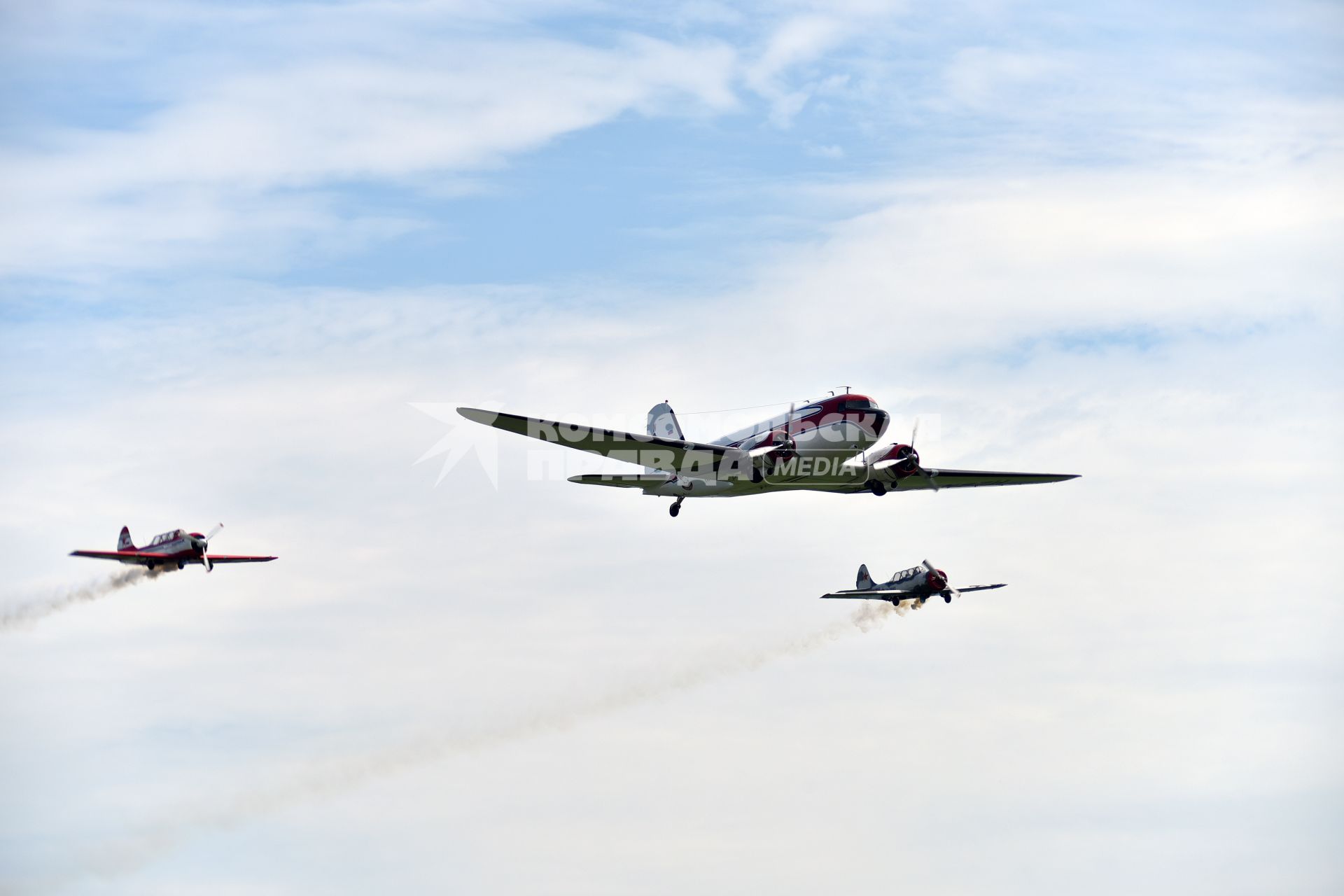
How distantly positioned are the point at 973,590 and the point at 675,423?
35777 millimetres

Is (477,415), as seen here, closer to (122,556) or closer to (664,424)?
(664,424)

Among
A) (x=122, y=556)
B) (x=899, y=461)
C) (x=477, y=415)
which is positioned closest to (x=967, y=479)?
(x=899, y=461)

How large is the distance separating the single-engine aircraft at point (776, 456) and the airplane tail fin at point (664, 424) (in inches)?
230

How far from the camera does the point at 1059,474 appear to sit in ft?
317

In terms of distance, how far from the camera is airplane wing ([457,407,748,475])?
71.6 meters

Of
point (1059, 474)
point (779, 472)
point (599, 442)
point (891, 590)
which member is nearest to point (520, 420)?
point (599, 442)

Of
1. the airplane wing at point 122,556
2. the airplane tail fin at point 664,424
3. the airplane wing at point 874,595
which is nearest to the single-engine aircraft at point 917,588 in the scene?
the airplane wing at point 874,595

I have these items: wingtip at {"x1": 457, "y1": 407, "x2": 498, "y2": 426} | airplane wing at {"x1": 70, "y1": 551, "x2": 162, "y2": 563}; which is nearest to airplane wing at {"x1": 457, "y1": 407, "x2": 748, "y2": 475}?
wingtip at {"x1": 457, "y1": 407, "x2": 498, "y2": 426}

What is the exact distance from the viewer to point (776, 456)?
82.2m

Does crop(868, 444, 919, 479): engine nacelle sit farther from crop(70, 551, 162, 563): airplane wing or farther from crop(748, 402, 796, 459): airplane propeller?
crop(70, 551, 162, 563): airplane wing

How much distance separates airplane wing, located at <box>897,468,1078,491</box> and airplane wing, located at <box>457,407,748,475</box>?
43.2 feet

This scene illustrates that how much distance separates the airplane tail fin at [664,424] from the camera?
302ft

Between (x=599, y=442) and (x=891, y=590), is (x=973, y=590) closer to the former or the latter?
(x=891, y=590)

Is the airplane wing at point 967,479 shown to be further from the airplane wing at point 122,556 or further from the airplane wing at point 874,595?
the airplane wing at point 122,556
